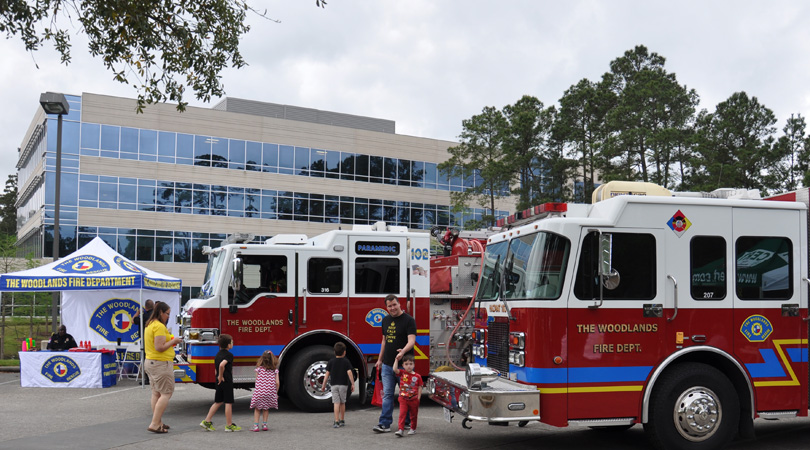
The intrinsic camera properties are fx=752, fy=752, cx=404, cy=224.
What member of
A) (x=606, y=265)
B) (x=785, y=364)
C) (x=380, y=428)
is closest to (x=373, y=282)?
(x=380, y=428)

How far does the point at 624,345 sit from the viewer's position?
7.99 meters

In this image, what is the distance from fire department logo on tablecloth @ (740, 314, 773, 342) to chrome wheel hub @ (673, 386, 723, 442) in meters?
0.83

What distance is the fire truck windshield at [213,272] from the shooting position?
12.1m

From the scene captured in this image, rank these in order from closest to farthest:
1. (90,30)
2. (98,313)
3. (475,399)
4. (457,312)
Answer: (475,399)
(90,30)
(457,312)
(98,313)

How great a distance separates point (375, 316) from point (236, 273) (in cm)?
238

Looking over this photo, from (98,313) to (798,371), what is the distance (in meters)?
17.3

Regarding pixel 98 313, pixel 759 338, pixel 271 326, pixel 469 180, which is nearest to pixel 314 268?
pixel 271 326

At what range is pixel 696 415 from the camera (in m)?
7.96

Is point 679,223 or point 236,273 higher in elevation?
point 679,223

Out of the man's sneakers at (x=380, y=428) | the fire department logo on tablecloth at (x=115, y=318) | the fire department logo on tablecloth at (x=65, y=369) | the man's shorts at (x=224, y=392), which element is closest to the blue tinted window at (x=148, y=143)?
the fire department logo on tablecloth at (x=115, y=318)

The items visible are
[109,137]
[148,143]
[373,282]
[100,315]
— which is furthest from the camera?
[148,143]

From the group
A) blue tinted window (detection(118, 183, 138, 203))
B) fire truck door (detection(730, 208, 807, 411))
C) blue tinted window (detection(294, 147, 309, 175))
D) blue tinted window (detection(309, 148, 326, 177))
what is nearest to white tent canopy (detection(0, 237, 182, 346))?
fire truck door (detection(730, 208, 807, 411))

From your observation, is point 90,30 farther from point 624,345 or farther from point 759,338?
point 759,338

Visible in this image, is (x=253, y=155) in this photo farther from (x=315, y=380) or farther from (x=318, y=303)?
(x=315, y=380)
